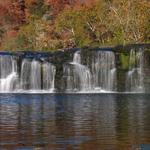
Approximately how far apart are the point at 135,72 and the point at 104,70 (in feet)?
8.49

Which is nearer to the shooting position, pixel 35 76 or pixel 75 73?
pixel 75 73

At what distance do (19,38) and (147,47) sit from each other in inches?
1359

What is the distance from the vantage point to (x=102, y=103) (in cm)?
4038

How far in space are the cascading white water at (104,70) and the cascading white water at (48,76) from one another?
328 cm

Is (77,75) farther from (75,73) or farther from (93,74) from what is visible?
(93,74)

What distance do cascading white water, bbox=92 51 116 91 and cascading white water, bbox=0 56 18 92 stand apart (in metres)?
6.54

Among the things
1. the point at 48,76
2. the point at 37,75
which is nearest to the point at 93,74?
the point at 48,76

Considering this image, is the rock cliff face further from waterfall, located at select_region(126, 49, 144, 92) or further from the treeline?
the treeline

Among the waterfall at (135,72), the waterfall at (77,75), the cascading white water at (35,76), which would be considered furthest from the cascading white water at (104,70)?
the cascading white water at (35,76)

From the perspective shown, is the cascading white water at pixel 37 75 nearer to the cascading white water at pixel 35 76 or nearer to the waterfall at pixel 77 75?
the cascading white water at pixel 35 76

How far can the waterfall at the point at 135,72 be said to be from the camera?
56.2 m

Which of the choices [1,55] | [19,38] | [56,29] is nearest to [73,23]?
[56,29]

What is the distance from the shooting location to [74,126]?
2667 cm

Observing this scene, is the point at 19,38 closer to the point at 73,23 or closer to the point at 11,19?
the point at 73,23
